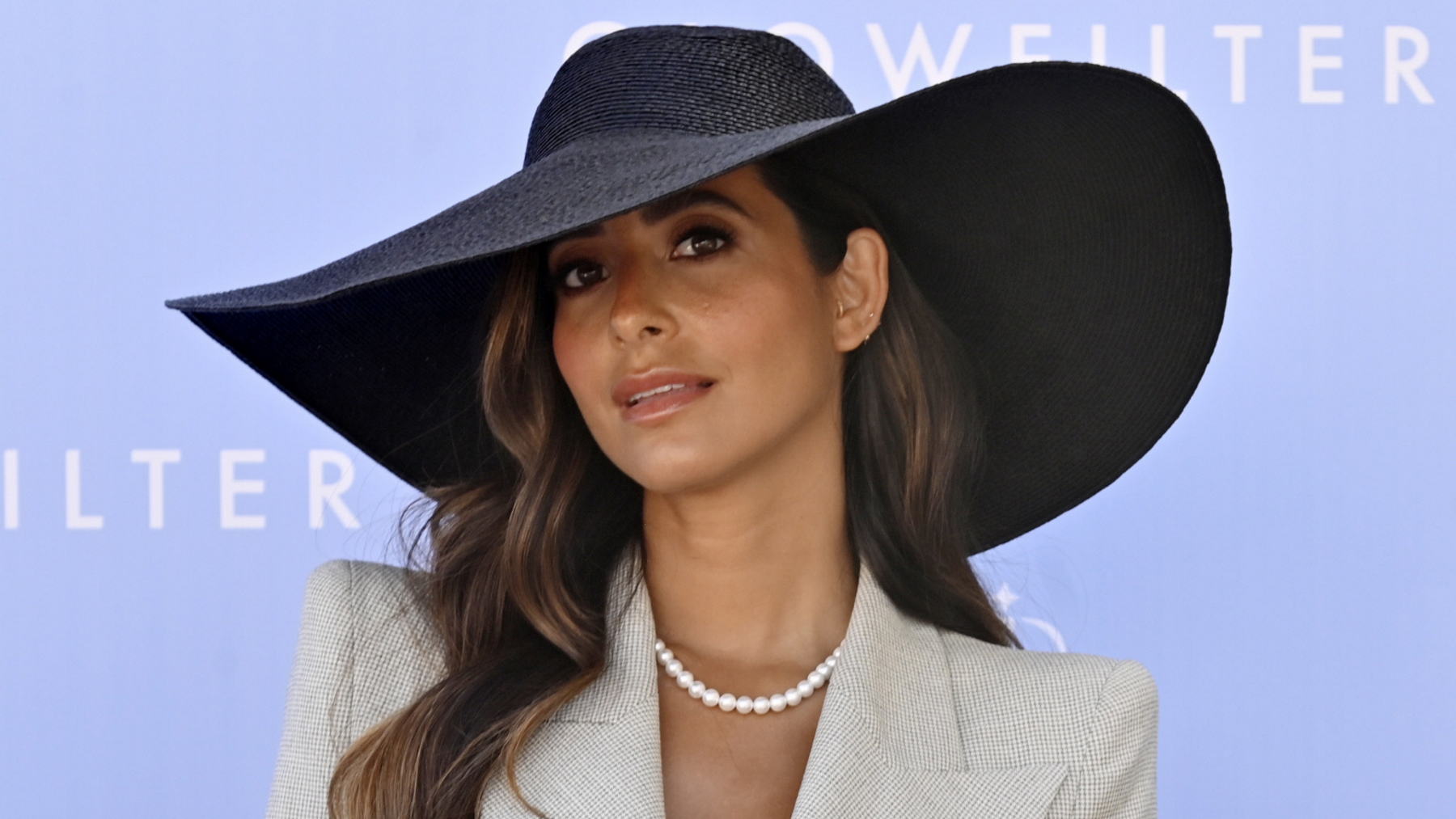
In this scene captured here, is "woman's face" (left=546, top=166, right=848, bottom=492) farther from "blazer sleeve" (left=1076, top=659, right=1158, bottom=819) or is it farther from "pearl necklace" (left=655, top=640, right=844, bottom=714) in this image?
"blazer sleeve" (left=1076, top=659, right=1158, bottom=819)

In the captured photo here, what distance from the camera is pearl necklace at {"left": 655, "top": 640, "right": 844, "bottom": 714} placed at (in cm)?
151

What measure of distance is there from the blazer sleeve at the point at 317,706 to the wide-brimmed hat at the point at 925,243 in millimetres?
265

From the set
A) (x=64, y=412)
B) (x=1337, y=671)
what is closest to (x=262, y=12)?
(x=64, y=412)

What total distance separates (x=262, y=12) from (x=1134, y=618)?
1.30 m

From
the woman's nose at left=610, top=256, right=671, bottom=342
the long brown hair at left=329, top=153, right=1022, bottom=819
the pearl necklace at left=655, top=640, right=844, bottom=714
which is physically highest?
the woman's nose at left=610, top=256, right=671, bottom=342

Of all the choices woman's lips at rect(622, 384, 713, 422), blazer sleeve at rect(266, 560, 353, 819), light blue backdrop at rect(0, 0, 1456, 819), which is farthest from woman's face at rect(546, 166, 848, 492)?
light blue backdrop at rect(0, 0, 1456, 819)

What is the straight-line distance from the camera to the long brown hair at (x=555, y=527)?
→ 1.40 metres

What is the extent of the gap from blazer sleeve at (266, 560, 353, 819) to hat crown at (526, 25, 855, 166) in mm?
444

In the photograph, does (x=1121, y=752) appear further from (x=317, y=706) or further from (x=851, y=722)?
(x=317, y=706)

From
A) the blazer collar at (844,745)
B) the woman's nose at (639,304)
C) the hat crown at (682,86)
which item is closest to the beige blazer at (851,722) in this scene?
the blazer collar at (844,745)

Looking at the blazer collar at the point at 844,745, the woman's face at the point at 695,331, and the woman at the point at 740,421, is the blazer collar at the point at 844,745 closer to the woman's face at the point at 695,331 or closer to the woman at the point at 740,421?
the woman at the point at 740,421

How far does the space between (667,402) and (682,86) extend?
0.89 feet

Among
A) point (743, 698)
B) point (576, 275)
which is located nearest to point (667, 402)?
point (576, 275)

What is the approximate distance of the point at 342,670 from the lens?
145cm
